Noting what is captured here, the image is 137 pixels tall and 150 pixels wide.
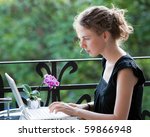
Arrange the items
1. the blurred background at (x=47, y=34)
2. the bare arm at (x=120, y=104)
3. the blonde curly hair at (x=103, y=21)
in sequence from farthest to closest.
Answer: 1. the blurred background at (x=47, y=34)
2. the blonde curly hair at (x=103, y=21)
3. the bare arm at (x=120, y=104)

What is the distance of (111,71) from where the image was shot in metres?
1.98

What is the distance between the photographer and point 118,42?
2000 mm

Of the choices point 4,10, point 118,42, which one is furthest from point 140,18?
point 118,42

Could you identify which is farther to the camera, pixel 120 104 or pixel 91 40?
pixel 91 40

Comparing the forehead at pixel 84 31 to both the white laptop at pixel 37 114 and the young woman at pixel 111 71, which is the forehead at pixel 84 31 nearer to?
the young woman at pixel 111 71

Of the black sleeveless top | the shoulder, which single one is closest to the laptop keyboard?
the black sleeveless top

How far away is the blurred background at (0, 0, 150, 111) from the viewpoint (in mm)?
3727

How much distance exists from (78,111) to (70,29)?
199cm

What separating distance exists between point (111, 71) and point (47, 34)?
190 centimetres

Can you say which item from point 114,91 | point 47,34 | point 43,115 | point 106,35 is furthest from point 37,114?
point 47,34

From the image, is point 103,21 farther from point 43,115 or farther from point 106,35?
point 43,115

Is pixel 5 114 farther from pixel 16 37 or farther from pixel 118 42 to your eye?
pixel 16 37

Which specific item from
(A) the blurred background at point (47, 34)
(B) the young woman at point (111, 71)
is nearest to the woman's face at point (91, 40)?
(B) the young woman at point (111, 71)

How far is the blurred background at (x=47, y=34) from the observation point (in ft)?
12.2
